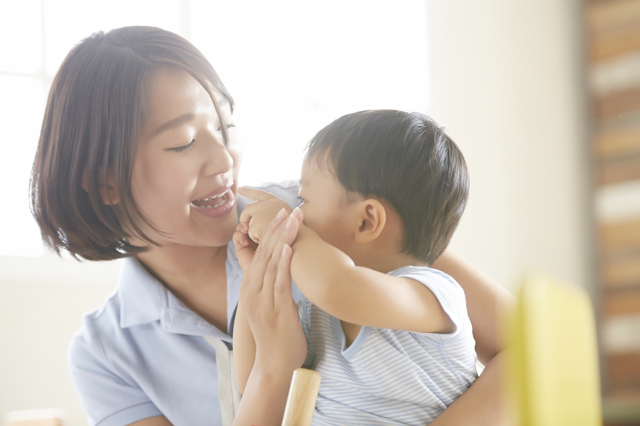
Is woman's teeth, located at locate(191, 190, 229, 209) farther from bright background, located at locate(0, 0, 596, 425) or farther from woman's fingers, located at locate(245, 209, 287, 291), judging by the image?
bright background, located at locate(0, 0, 596, 425)

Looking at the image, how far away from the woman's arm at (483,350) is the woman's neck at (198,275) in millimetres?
458

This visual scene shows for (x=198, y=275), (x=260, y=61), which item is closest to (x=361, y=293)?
(x=198, y=275)

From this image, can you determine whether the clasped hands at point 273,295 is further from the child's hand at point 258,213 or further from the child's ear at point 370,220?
the child's ear at point 370,220

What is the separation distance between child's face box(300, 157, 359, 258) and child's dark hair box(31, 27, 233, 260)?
0.26 metres

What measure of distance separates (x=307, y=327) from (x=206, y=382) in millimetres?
310

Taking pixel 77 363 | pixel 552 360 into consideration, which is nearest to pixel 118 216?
pixel 77 363

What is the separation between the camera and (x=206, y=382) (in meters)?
1.13

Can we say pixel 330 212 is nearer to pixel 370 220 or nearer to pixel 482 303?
pixel 370 220

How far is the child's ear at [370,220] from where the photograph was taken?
86cm

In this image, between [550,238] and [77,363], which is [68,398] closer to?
[77,363]

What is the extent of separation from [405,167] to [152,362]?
668mm

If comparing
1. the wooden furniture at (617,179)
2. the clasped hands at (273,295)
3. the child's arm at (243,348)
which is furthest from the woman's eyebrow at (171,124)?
the wooden furniture at (617,179)

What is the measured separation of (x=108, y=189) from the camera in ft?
3.41

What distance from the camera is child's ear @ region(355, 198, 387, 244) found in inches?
33.9
